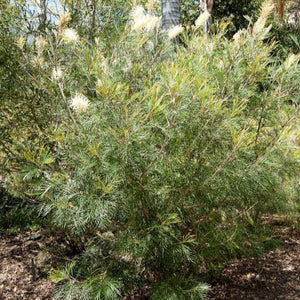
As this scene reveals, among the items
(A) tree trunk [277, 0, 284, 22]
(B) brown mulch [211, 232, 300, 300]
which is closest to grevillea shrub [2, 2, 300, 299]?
(B) brown mulch [211, 232, 300, 300]

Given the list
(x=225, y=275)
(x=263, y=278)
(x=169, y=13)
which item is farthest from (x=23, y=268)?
(x=169, y=13)

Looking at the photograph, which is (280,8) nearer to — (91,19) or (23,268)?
(91,19)

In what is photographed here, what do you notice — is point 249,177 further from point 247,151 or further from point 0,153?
point 0,153

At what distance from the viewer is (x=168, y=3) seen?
4574mm

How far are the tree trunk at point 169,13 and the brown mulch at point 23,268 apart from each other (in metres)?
3.01

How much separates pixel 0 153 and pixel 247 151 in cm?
239

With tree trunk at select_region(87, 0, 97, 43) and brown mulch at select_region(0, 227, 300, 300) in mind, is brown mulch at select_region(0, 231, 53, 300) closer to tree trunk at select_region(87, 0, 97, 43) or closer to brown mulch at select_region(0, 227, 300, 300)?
brown mulch at select_region(0, 227, 300, 300)

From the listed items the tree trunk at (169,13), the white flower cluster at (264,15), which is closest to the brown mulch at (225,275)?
the white flower cluster at (264,15)

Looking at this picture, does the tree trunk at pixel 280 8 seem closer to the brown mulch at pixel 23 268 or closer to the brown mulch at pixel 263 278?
the brown mulch at pixel 263 278

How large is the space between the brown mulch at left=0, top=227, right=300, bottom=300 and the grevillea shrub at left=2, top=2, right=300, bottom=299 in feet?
3.48

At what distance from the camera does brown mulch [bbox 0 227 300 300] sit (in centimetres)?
361

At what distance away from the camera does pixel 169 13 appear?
14.9ft

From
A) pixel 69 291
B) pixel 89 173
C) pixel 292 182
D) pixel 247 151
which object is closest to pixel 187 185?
pixel 247 151

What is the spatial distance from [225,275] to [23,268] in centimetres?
225
